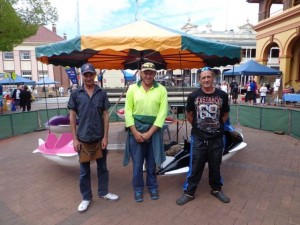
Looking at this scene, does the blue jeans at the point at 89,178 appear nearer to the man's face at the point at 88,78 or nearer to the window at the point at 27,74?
the man's face at the point at 88,78

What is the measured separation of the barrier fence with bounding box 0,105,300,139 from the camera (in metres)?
7.85

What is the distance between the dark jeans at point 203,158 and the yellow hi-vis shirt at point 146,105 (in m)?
0.61

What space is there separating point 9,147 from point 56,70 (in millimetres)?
38955

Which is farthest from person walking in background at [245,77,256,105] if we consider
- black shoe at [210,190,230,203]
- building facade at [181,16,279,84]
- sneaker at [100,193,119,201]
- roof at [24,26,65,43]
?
roof at [24,26,65,43]

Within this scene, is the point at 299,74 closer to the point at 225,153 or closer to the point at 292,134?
the point at 292,134

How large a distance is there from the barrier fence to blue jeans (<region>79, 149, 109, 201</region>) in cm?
481

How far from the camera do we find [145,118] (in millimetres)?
3498

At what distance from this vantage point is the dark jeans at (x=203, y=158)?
3484 millimetres

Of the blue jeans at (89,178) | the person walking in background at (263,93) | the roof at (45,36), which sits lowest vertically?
the blue jeans at (89,178)

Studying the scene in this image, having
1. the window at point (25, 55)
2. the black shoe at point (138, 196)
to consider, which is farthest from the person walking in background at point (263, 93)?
the window at point (25, 55)

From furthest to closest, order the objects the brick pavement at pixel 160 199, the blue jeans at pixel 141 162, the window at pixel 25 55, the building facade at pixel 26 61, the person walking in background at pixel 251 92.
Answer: the window at pixel 25 55
the building facade at pixel 26 61
the person walking in background at pixel 251 92
the blue jeans at pixel 141 162
the brick pavement at pixel 160 199

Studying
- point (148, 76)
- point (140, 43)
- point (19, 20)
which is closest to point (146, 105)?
point (148, 76)

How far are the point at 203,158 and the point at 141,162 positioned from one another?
2.91 feet

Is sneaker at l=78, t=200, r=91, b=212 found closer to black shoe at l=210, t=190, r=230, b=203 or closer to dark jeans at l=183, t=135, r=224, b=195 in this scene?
dark jeans at l=183, t=135, r=224, b=195
